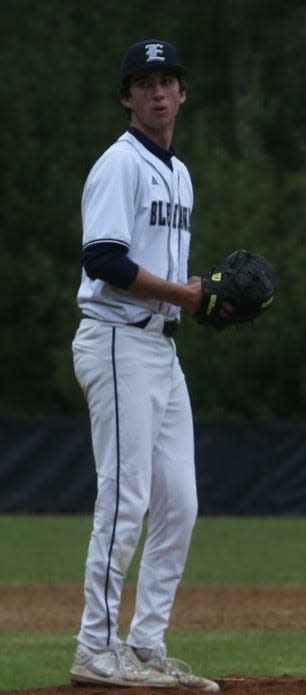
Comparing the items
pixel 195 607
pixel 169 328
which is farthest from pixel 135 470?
pixel 195 607

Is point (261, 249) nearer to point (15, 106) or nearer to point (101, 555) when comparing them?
point (15, 106)

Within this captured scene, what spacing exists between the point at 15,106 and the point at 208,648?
24.6 meters

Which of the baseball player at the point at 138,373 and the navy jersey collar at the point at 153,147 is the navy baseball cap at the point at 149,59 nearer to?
the baseball player at the point at 138,373

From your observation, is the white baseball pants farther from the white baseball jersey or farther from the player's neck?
the player's neck

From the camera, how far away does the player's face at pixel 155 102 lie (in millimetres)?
5672

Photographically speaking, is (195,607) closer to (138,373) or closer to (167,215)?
(138,373)

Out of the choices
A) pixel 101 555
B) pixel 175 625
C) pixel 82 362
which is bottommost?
pixel 175 625

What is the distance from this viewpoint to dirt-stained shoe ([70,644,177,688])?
18.2ft

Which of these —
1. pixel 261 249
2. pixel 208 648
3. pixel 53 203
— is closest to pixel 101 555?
pixel 208 648

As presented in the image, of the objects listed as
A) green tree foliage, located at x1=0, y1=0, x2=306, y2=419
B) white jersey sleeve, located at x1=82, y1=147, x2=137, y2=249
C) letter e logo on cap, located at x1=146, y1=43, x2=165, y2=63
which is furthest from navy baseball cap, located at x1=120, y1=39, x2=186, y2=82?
green tree foliage, located at x1=0, y1=0, x2=306, y2=419

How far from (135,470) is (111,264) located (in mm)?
722

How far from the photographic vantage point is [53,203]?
105 feet

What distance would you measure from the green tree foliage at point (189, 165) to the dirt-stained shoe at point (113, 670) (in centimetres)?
1638

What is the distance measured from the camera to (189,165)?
30.3m
